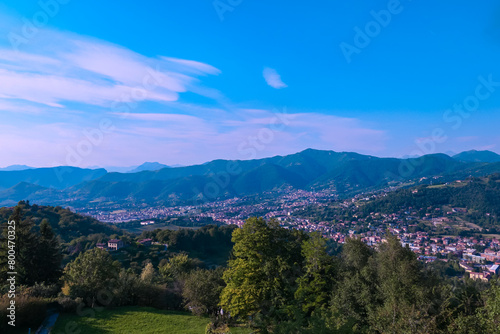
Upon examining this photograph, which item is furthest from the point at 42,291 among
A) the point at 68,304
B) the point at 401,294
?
the point at 401,294

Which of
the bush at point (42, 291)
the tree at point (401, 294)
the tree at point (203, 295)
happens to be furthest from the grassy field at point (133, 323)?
the tree at point (401, 294)

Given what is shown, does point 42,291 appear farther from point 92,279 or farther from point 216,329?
point 216,329

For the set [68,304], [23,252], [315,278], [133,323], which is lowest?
[133,323]

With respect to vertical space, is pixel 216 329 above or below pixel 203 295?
below

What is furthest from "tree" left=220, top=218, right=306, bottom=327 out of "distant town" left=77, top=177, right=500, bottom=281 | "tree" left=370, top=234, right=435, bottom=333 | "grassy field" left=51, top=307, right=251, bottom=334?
"distant town" left=77, top=177, right=500, bottom=281

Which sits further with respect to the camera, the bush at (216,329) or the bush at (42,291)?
the bush at (42,291)

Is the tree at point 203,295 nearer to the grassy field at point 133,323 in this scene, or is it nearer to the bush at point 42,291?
the grassy field at point 133,323

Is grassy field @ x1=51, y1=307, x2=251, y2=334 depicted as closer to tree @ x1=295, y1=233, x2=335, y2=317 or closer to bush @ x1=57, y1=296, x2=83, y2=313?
bush @ x1=57, y1=296, x2=83, y2=313

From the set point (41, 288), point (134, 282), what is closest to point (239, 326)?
point (134, 282)
